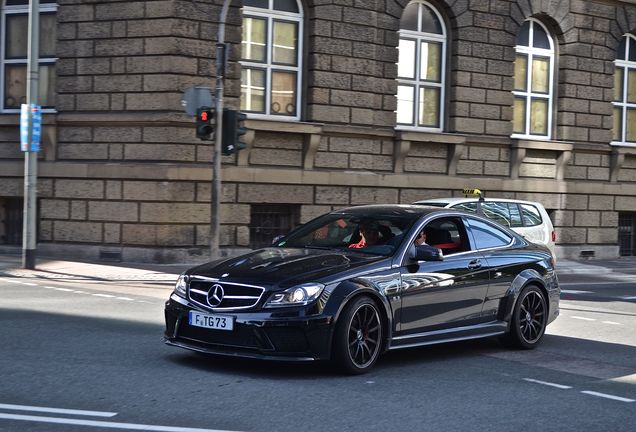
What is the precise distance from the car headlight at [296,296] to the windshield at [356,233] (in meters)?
1.10

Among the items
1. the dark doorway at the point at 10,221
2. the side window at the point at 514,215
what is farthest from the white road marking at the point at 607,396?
the dark doorway at the point at 10,221

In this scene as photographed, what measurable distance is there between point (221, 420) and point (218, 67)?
40.0ft

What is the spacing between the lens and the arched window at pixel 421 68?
81.4 ft

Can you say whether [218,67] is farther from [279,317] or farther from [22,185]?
[279,317]

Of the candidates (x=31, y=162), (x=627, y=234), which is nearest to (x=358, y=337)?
(x=31, y=162)

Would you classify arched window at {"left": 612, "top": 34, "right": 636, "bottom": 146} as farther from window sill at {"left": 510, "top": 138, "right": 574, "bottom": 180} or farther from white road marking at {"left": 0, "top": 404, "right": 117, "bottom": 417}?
white road marking at {"left": 0, "top": 404, "right": 117, "bottom": 417}

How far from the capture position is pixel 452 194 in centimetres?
2498

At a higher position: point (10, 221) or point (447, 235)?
point (447, 235)

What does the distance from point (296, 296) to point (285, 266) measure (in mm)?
462

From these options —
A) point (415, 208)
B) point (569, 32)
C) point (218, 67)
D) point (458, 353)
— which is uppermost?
point (569, 32)

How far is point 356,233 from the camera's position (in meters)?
9.70

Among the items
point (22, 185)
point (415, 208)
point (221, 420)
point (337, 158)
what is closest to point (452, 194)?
point (337, 158)

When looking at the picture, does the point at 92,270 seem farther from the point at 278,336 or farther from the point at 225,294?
the point at 278,336

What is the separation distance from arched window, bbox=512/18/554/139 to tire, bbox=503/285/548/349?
1614 cm
